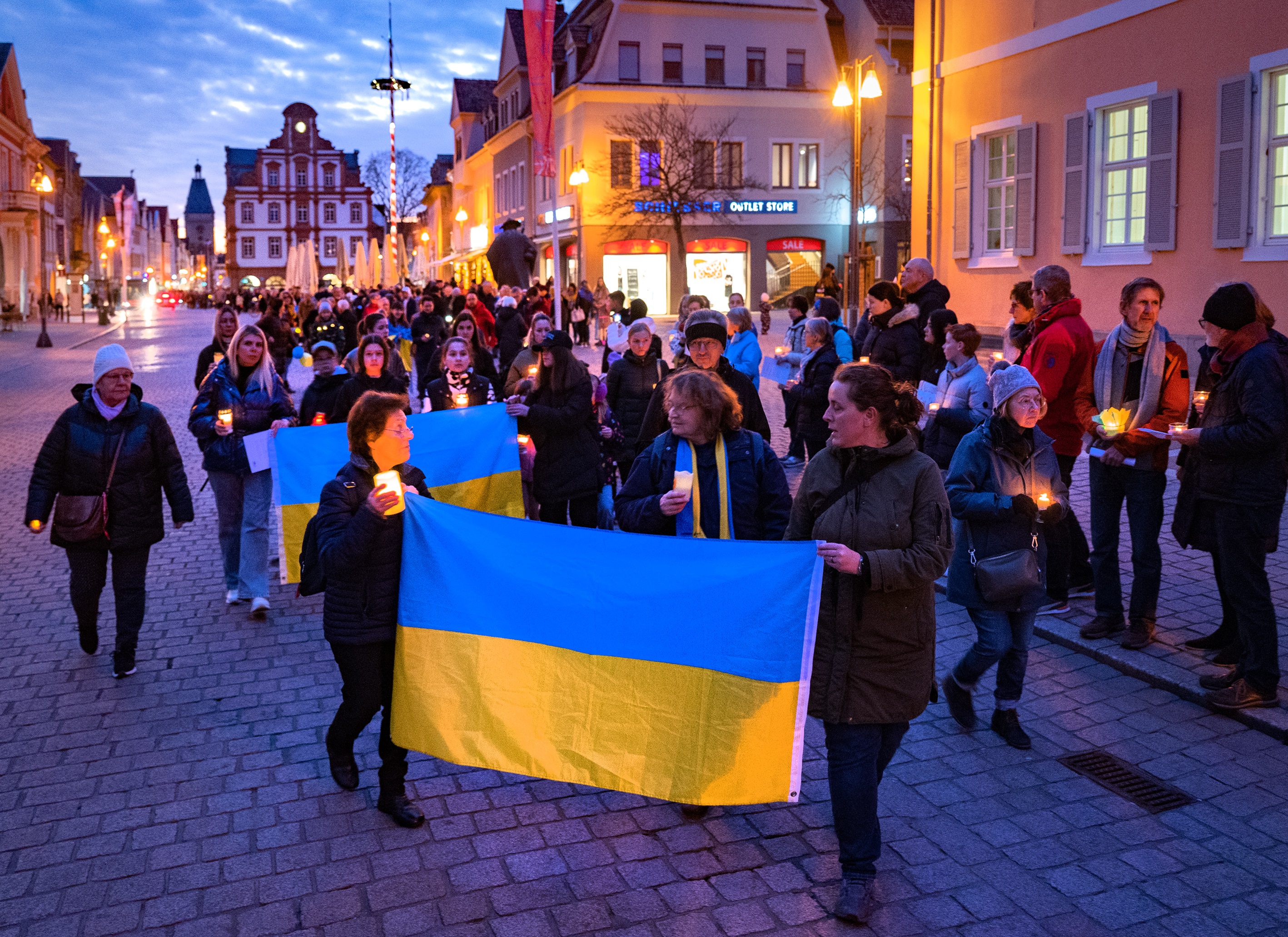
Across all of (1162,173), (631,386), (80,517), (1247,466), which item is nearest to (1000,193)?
(1162,173)

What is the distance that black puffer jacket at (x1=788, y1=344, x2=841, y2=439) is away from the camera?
464 inches

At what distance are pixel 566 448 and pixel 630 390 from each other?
6.03 ft

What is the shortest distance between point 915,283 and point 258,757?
7.38 metres

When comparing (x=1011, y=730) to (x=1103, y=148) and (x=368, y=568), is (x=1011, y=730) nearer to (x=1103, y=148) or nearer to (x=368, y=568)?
(x=368, y=568)

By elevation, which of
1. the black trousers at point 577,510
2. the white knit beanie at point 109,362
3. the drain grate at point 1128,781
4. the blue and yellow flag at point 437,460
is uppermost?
the white knit beanie at point 109,362

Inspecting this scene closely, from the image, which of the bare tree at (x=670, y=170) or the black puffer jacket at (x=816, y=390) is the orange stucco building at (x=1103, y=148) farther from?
the bare tree at (x=670, y=170)

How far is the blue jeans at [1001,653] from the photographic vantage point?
5680mm

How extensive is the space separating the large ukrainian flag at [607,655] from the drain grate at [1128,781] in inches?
70.7

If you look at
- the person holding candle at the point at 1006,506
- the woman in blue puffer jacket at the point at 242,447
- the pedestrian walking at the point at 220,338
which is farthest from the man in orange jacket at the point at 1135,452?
the pedestrian walking at the point at 220,338

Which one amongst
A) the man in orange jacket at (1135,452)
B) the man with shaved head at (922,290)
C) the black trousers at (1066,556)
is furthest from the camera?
the man with shaved head at (922,290)

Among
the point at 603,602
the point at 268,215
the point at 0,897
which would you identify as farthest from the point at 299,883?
the point at 268,215

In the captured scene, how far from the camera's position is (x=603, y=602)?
4691 millimetres

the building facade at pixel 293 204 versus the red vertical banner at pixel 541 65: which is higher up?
the building facade at pixel 293 204

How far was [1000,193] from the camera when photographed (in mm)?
19500
